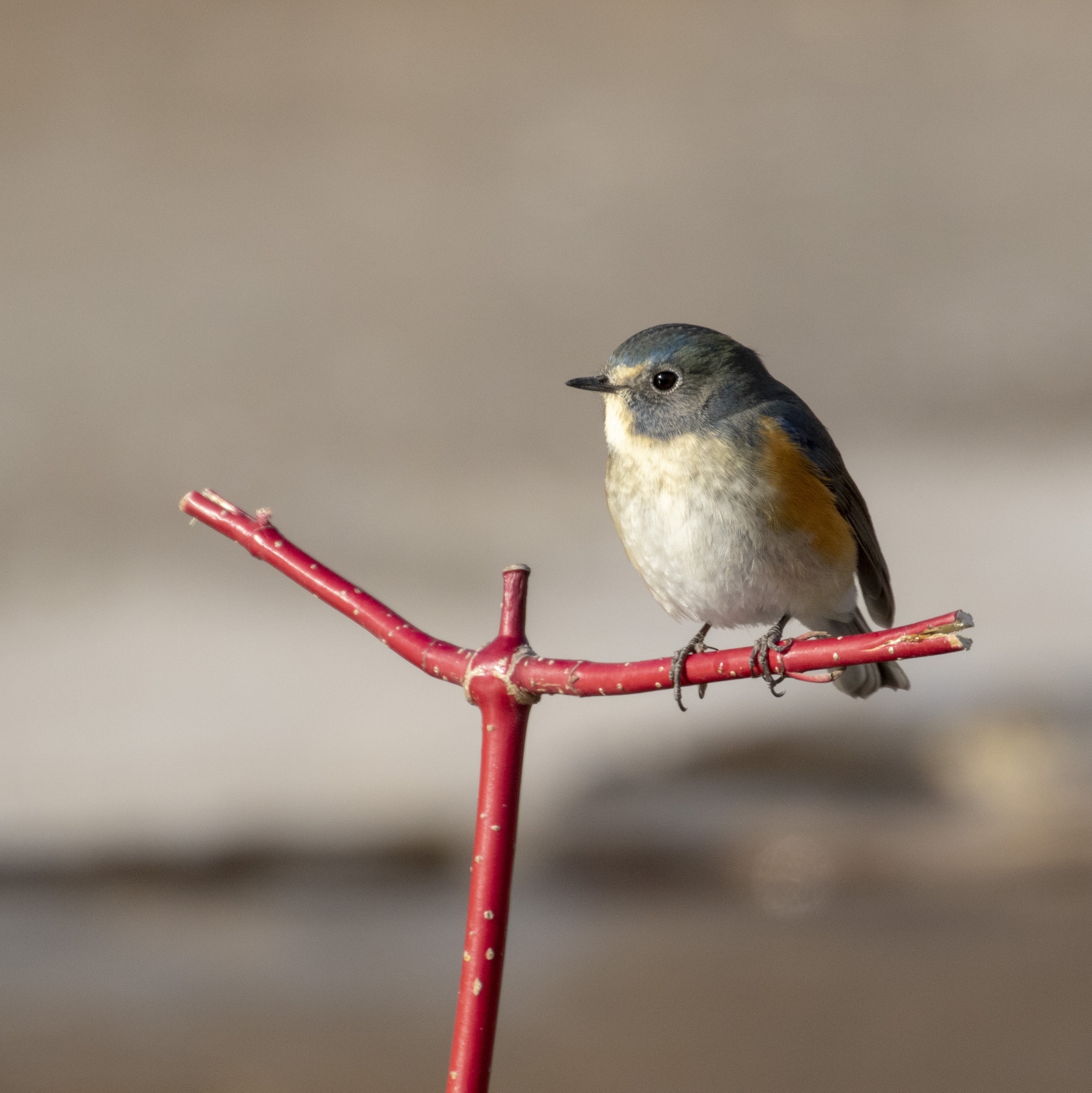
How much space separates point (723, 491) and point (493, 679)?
13.5 inches

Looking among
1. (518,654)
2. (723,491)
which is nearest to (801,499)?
(723,491)

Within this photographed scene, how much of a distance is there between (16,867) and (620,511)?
235 cm

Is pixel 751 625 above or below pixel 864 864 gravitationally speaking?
below

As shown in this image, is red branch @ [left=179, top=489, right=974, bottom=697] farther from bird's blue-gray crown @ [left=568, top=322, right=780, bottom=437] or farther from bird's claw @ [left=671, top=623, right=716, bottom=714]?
bird's blue-gray crown @ [left=568, top=322, right=780, bottom=437]

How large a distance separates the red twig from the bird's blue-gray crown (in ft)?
0.82

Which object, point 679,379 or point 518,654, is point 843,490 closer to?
point 679,379

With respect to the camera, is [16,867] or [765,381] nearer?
[765,381]

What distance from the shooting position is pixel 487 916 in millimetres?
434

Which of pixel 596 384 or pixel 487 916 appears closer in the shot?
pixel 487 916

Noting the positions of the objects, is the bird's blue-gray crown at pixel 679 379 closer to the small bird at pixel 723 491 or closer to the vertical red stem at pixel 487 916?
the small bird at pixel 723 491

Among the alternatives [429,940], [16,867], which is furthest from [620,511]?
[16,867]

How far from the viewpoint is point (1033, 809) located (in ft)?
8.70

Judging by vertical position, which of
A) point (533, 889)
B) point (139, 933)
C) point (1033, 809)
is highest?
point (1033, 809)

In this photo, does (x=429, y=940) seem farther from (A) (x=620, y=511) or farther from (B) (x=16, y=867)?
(A) (x=620, y=511)
